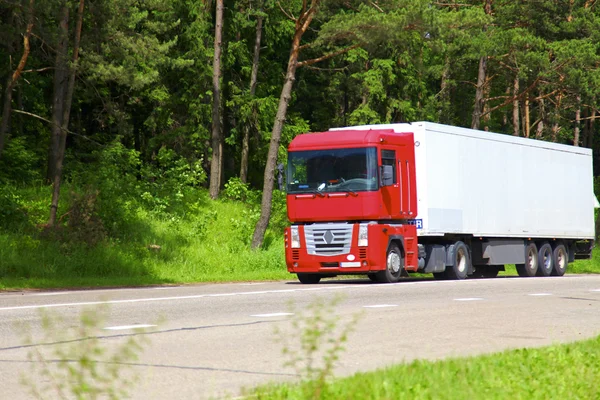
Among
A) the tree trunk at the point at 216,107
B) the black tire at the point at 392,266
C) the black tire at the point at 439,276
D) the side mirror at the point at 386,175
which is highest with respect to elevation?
the tree trunk at the point at 216,107

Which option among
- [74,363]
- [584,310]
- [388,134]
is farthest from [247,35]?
[74,363]

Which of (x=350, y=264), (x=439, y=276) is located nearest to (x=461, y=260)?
(x=439, y=276)

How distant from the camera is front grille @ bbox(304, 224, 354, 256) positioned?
25328 millimetres

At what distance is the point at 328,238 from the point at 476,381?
17.2 meters

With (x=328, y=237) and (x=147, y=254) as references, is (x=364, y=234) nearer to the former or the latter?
(x=328, y=237)

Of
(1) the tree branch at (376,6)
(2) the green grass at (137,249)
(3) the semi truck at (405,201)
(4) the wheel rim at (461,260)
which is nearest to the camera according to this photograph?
(3) the semi truck at (405,201)

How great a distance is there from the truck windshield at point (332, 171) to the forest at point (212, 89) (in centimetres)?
634

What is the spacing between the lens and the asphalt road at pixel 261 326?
9250mm

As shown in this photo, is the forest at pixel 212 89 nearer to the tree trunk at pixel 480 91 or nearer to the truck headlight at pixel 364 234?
the tree trunk at pixel 480 91

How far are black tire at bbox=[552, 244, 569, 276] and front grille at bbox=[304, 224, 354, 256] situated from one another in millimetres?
11152

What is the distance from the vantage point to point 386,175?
25.1 m

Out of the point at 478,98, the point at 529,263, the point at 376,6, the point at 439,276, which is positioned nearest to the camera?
the point at 439,276

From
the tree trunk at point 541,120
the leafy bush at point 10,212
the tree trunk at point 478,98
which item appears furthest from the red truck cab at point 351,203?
the tree trunk at point 541,120

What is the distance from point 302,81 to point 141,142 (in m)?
8.86
